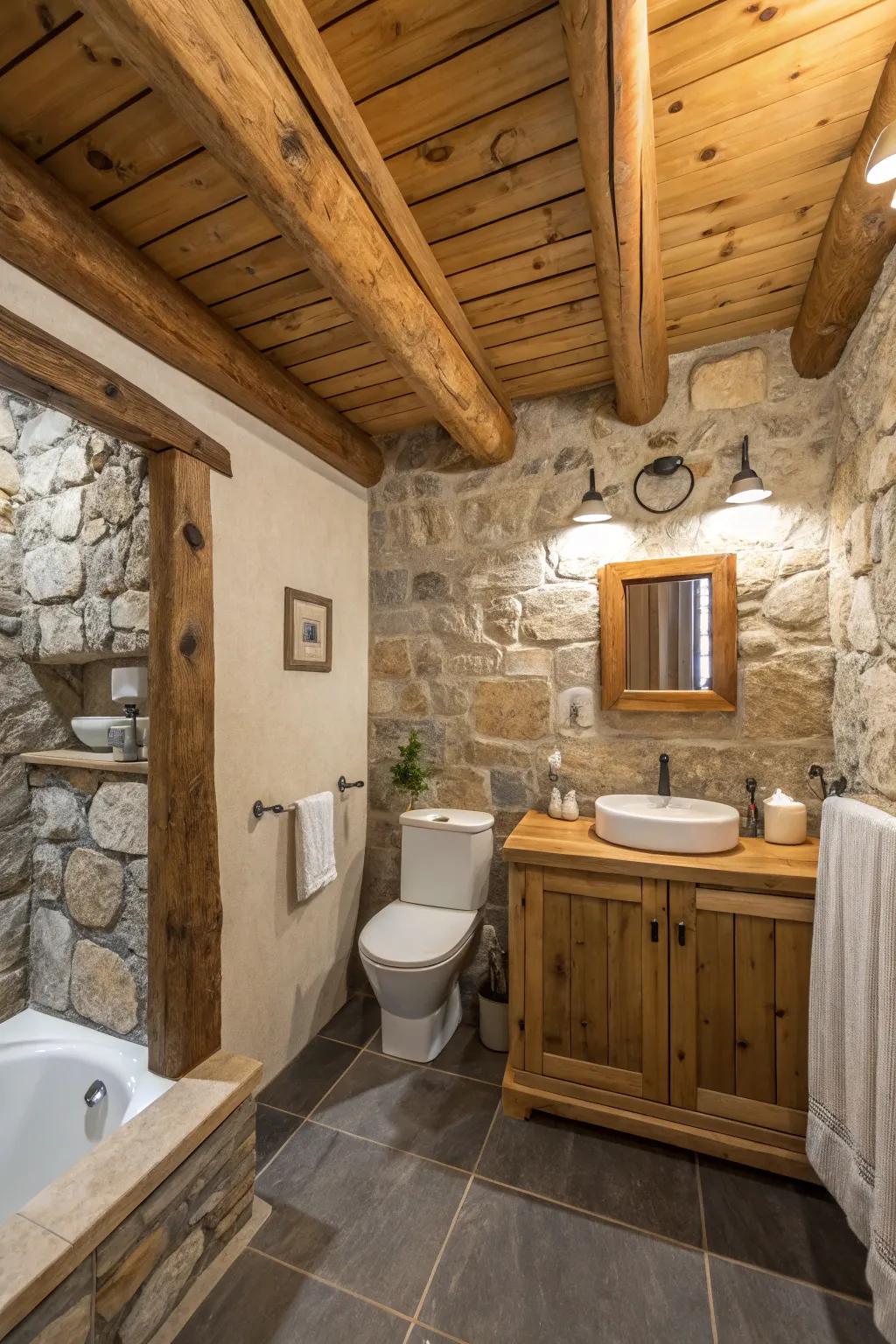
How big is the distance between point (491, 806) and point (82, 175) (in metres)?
2.30

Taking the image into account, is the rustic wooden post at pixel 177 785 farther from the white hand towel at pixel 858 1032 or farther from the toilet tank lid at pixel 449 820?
the white hand towel at pixel 858 1032

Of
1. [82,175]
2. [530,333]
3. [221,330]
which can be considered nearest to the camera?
[82,175]

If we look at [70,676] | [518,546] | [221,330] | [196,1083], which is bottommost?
[196,1083]

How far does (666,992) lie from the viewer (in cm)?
169

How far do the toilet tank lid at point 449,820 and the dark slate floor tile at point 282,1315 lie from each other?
50.0 inches

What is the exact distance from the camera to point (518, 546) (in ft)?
7.73

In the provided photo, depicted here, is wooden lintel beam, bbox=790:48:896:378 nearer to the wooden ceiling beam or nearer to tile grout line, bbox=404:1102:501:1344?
the wooden ceiling beam

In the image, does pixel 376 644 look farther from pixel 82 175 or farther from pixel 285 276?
pixel 82 175

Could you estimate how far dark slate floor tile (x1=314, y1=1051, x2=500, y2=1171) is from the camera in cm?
172

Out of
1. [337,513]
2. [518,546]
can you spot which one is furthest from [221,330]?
[518,546]

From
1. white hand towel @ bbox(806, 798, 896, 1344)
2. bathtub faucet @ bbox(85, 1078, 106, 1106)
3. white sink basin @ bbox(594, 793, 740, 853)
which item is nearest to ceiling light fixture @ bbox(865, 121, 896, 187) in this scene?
white hand towel @ bbox(806, 798, 896, 1344)

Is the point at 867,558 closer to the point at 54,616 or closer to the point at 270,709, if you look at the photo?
the point at 270,709

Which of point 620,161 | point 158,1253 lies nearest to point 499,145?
point 620,161

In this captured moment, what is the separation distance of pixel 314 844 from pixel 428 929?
540 millimetres
